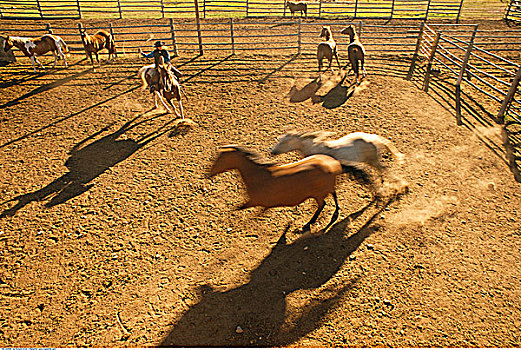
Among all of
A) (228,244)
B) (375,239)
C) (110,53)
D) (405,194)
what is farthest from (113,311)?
(110,53)

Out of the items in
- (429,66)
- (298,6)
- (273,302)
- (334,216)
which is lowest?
(273,302)

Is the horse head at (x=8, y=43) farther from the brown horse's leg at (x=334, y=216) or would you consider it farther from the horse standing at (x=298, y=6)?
the horse standing at (x=298, y=6)

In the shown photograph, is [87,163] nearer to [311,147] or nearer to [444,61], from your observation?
[311,147]

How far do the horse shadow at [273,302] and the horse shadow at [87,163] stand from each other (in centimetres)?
329

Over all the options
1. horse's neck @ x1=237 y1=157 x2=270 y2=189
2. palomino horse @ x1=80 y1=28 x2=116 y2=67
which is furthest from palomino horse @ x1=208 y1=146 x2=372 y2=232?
palomino horse @ x1=80 y1=28 x2=116 y2=67

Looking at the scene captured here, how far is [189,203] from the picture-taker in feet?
17.1

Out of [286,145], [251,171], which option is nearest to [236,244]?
[251,171]

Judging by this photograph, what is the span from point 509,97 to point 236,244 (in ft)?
24.6

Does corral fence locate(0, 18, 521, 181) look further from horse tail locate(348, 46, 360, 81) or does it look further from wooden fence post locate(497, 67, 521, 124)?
horse tail locate(348, 46, 360, 81)

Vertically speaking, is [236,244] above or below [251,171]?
below

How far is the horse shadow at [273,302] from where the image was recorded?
3.41 metres

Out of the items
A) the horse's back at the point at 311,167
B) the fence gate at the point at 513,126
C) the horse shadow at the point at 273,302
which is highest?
the horse's back at the point at 311,167

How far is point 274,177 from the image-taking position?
403 centimetres

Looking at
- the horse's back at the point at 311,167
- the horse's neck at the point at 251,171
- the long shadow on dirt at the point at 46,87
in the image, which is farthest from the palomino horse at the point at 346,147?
the long shadow on dirt at the point at 46,87
